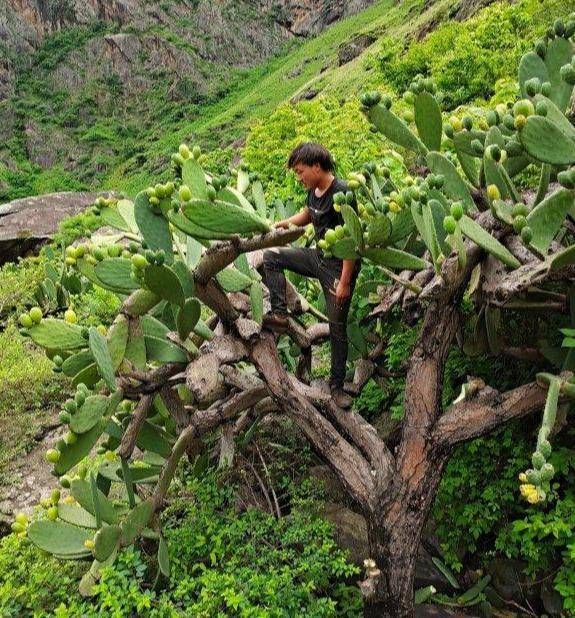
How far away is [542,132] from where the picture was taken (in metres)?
1.69

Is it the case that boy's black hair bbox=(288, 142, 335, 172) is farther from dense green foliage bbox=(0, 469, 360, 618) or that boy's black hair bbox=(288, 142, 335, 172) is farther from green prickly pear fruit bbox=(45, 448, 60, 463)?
dense green foliage bbox=(0, 469, 360, 618)

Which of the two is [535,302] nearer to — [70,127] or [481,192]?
[481,192]

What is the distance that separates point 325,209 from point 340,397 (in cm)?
85

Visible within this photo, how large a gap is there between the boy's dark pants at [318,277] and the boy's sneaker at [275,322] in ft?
0.07

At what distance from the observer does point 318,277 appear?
264 centimetres

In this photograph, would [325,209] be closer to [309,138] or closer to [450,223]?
[450,223]

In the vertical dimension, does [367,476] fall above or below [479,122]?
below

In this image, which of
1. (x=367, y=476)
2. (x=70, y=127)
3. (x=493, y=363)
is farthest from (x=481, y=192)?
(x=70, y=127)

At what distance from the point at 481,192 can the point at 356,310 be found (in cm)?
106

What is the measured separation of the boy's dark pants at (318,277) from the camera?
2531mm

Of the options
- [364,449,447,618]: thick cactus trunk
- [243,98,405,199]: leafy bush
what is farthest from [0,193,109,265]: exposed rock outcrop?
[364,449,447,618]: thick cactus trunk

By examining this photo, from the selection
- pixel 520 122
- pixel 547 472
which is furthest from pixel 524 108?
pixel 547 472

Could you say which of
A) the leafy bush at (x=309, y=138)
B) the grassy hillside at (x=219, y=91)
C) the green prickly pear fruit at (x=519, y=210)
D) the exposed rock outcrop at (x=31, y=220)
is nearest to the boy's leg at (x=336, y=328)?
the green prickly pear fruit at (x=519, y=210)

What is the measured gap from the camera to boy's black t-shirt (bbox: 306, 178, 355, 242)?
2473mm
